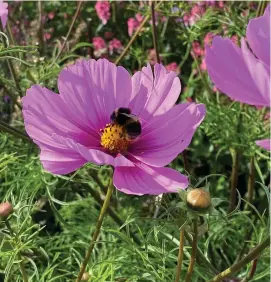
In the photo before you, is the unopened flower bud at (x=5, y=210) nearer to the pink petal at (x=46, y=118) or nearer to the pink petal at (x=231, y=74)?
the pink petal at (x=46, y=118)

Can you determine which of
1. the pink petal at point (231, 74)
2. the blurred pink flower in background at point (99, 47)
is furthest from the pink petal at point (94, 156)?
the blurred pink flower in background at point (99, 47)

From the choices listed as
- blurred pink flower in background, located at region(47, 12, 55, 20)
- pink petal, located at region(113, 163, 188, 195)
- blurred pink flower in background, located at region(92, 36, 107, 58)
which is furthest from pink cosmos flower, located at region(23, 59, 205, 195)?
blurred pink flower in background, located at region(47, 12, 55, 20)

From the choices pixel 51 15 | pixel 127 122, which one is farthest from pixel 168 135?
pixel 51 15

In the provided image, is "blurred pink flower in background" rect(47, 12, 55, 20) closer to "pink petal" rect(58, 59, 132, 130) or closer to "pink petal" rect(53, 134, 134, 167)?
"pink petal" rect(58, 59, 132, 130)

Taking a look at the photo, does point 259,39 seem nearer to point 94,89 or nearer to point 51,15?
point 94,89

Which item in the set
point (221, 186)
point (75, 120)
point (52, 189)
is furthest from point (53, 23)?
point (75, 120)

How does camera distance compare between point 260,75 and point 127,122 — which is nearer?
point 260,75
